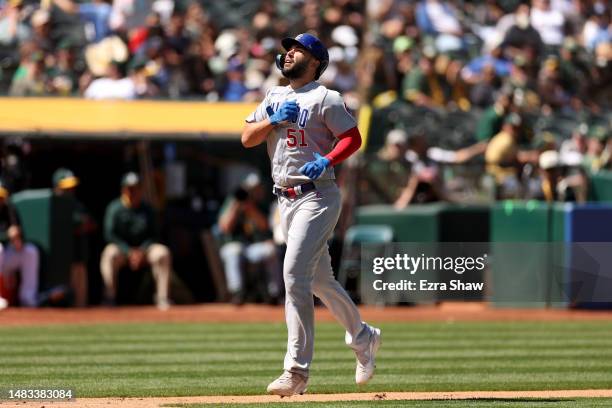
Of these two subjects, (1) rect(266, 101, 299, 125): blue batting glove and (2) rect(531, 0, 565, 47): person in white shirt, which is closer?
→ (1) rect(266, 101, 299, 125): blue batting glove

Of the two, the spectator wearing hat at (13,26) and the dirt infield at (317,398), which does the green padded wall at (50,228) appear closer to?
the spectator wearing hat at (13,26)

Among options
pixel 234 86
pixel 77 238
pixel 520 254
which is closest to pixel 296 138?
pixel 520 254

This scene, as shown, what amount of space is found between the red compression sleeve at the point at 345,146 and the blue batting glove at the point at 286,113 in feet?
0.92

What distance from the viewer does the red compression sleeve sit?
7367mm

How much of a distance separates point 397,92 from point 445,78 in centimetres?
85

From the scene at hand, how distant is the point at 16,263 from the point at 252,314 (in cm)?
273

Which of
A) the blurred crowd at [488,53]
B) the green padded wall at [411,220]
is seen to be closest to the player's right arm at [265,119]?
the green padded wall at [411,220]

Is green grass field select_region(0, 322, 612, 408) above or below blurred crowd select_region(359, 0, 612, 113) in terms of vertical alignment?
below

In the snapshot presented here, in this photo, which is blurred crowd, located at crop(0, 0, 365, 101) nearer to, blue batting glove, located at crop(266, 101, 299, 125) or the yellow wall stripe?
the yellow wall stripe

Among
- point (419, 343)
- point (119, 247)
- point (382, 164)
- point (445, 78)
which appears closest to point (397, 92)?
point (445, 78)

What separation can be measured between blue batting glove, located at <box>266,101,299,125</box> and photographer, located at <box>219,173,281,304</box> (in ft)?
29.9

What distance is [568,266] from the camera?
14.4 metres

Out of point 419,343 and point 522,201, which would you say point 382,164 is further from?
point 419,343

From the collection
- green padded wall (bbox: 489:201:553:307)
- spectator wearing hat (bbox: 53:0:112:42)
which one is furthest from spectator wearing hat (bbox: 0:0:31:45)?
green padded wall (bbox: 489:201:553:307)
